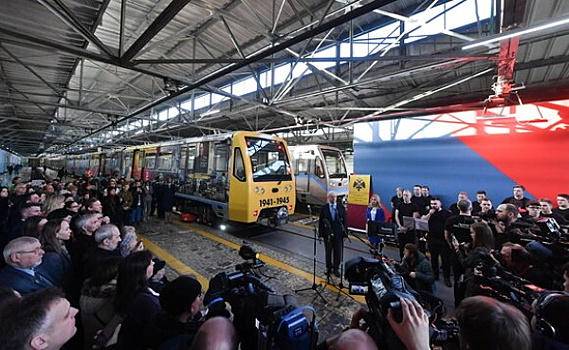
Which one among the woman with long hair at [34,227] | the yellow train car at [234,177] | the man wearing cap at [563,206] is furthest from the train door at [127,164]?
the man wearing cap at [563,206]

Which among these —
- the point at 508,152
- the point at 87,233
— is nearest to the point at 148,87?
the point at 87,233

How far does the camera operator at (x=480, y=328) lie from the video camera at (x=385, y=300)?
0.05m

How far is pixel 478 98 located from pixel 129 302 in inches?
423

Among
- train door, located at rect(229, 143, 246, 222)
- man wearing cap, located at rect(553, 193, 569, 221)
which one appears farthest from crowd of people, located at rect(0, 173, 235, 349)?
man wearing cap, located at rect(553, 193, 569, 221)

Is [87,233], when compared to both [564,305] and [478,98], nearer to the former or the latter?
[564,305]

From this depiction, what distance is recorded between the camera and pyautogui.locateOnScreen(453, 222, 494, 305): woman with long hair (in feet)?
7.73

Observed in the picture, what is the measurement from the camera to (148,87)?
10031mm

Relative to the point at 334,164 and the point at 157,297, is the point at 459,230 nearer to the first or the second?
the point at 157,297

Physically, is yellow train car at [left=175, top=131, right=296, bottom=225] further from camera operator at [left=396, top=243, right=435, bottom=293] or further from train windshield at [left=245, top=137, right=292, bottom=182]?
camera operator at [left=396, top=243, right=435, bottom=293]

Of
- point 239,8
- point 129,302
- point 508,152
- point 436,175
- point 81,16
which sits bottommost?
point 129,302

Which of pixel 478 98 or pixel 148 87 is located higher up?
pixel 148 87

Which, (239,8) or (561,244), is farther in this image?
(239,8)

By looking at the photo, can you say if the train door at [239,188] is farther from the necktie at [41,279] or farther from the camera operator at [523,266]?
the camera operator at [523,266]

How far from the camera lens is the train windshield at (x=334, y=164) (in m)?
9.78
